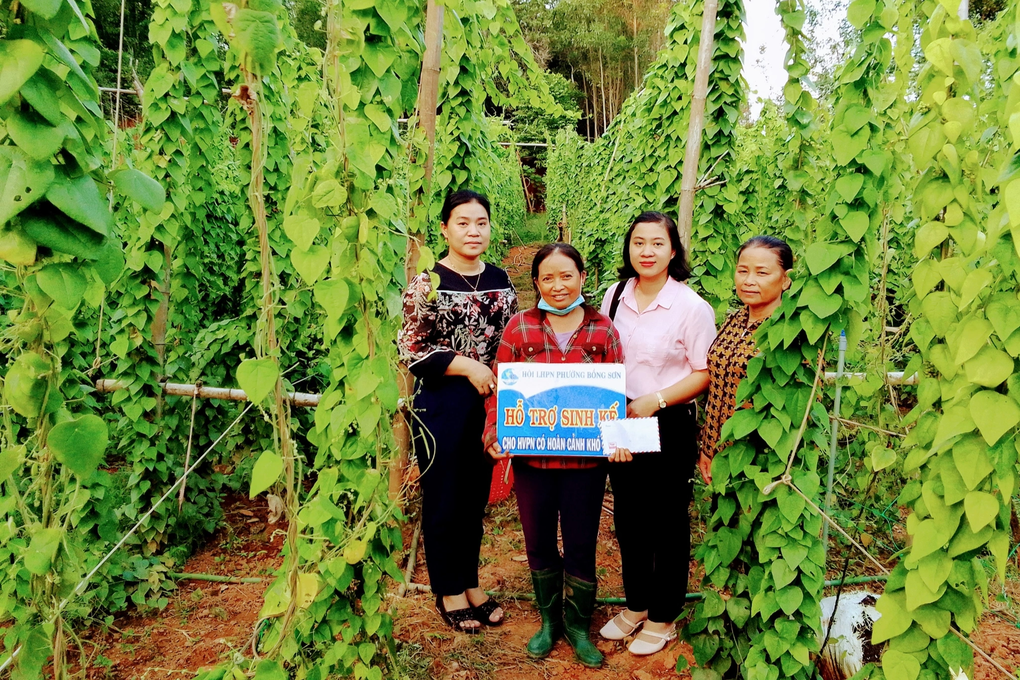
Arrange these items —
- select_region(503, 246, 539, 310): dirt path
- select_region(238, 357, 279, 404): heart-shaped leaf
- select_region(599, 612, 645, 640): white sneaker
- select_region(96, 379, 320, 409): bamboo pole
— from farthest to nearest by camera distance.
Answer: select_region(503, 246, 539, 310): dirt path
select_region(96, 379, 320, 409): bamboo pole
select_region(599, 612, 645, 640): white sneaker
select_region(238, 357, 279, 404): heart-shaped leaf

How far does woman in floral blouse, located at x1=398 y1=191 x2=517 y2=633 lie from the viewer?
7.98 ft

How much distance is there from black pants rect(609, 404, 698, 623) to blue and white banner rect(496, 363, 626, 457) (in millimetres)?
283

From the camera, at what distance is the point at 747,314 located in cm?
233

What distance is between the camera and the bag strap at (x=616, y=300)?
101 inches

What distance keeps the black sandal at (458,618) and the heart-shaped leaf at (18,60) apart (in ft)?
7.87

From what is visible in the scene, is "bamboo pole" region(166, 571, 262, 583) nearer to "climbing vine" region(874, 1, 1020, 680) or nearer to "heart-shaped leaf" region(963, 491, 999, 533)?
"climbing vine" region(874, 1, 1020, 680)

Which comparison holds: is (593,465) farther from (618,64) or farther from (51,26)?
(618,64)

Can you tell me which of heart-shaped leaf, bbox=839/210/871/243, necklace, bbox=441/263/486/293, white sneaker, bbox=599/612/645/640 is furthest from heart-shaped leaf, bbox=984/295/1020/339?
white sneaker, bbox=599/612/645/640

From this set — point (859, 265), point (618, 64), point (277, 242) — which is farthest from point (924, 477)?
point (618, 64)

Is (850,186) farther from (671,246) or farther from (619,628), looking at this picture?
(619,628)

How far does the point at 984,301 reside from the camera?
1403mm

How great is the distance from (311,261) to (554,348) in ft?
3.71

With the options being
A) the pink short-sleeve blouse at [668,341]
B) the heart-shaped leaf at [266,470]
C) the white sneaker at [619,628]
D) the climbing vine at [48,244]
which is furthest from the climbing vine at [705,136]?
the climbing vine at [48,244]

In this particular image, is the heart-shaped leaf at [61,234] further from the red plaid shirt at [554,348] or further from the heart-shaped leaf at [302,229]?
the red plaid shirt at [554,348]
